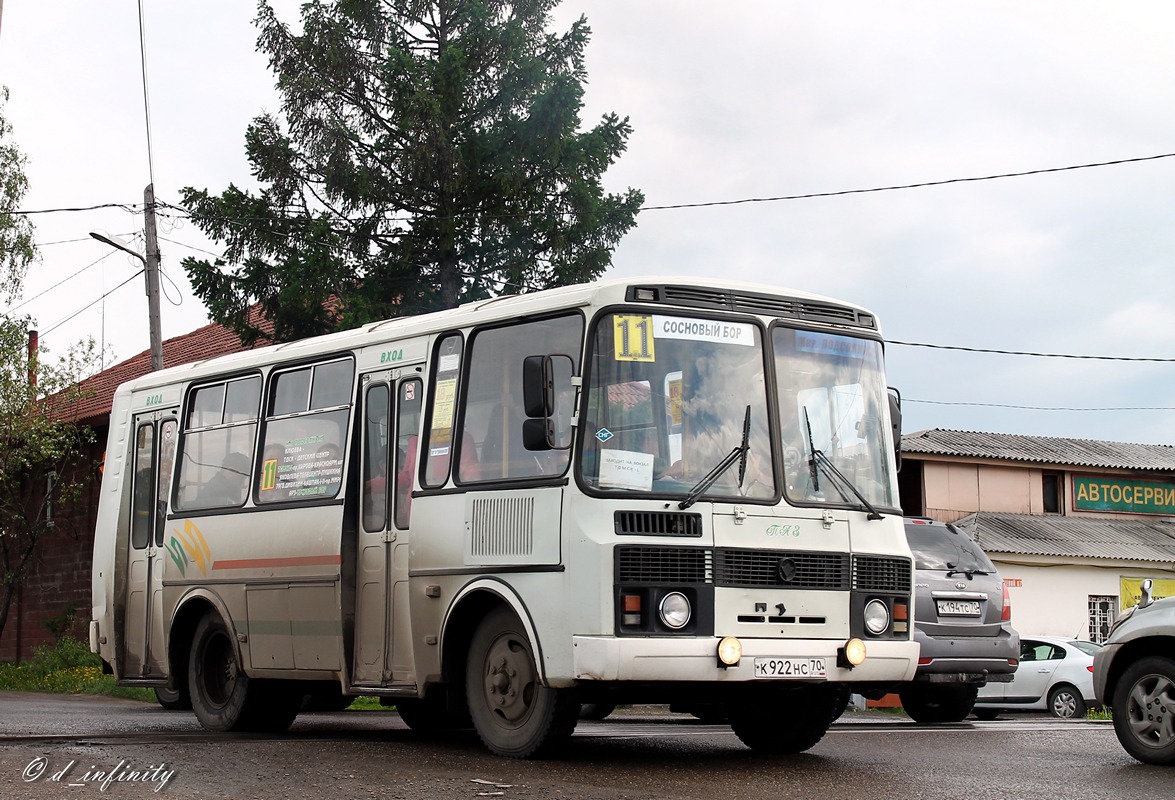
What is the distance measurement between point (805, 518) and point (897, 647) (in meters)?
1.10

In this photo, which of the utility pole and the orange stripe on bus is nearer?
the orange stripe on bus

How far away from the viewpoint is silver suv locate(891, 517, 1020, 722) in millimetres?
14039

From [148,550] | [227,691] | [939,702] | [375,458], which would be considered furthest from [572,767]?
[939,702]

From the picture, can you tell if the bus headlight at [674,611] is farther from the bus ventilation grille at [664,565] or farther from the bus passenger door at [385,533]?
the bus passenger door at [385,533]

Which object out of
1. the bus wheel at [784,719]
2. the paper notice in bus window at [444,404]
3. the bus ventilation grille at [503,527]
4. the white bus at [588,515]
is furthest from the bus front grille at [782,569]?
the paper notice in bus window at [444,404]

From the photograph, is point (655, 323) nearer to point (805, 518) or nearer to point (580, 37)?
point (805, 518)

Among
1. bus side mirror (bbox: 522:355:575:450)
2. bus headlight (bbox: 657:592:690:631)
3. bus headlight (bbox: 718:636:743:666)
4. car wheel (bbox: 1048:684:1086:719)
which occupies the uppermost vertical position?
bus side mirror (bbox: 522:355:575:450)

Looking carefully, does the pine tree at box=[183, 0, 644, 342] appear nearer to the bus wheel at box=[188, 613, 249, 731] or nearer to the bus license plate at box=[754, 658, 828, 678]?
the bus wheel at box=[188, 613, 249, 731]

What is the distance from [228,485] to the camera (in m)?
13.2

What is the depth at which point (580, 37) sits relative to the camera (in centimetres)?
2880

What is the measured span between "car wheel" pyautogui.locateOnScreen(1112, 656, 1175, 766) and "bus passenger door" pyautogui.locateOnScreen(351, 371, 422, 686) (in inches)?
189

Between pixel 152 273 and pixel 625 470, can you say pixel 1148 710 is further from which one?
pixel 152 273

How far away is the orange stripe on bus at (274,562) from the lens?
11773 millimetres

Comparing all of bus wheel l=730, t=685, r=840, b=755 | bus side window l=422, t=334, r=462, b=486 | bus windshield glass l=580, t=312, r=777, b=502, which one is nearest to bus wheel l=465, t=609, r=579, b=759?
bus side window l=422, t=334, r=462, b=486
